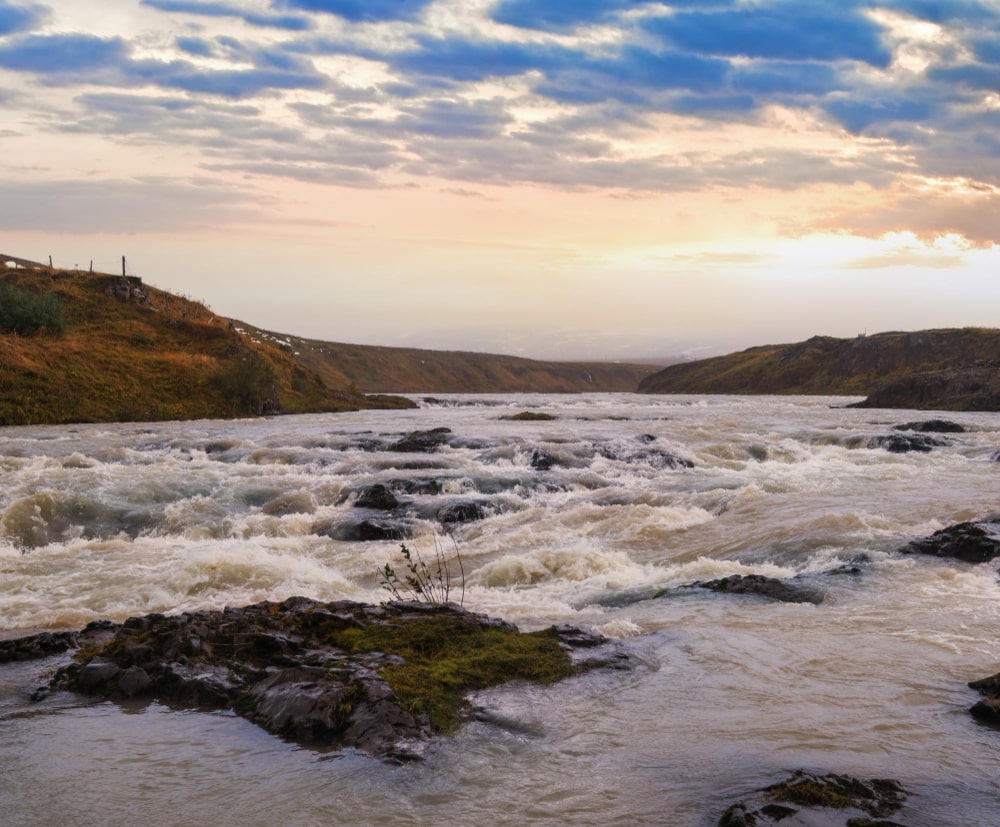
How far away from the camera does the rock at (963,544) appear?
15172 millimetres

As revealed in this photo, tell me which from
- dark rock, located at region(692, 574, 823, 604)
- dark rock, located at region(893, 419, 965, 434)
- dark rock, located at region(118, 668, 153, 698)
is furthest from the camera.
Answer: dark rock, located at region(893, 419, 965, 434)

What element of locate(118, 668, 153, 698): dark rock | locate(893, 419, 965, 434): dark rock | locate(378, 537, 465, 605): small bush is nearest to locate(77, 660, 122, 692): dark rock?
locate(118, 668, 153, 698): dark rock

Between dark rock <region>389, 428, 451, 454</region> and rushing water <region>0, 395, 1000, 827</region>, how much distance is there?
1914mm

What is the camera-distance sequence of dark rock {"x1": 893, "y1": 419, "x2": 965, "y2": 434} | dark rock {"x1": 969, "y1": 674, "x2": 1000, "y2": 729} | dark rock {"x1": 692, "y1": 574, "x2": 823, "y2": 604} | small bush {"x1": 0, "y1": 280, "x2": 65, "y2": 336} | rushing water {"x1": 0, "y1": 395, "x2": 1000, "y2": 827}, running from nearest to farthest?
rushing water {"x1": 0, "y1": 395, "x2": 1000, "y2": 827}
dark rock {"x1": 969, "y1": 674, "x2": 1000, "y2": 729}
dark rock {"x1": 692, "y1": 574, "x2": 823, "y2": 604}
dark rock {"x1": 893, "y1": 419, "x2": 965, "y2": 434}
small bush {"x1": 0, "y1": 280, "x2": 65, "y2": 336}

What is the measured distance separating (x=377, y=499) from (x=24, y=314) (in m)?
50.7

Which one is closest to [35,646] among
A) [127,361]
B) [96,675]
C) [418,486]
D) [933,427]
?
[96,675]

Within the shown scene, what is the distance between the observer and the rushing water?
21.2ft

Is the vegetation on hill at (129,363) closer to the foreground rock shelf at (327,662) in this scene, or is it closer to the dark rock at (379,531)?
the dark rock at (379,531)

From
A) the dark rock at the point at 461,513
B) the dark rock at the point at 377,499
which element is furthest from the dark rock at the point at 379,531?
the dark rock at the point at 377,499

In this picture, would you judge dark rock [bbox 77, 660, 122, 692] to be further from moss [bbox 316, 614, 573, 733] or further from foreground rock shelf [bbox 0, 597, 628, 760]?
moss [bbox 316, 614, 573, 733]

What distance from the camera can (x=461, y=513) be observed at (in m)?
22.1

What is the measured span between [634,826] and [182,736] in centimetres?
410

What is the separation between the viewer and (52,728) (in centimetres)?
782

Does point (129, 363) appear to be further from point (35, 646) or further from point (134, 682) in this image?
point (134, 682)
